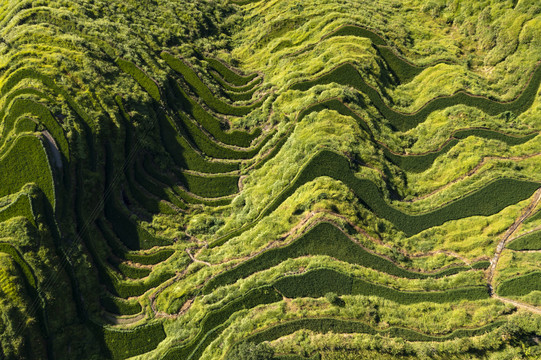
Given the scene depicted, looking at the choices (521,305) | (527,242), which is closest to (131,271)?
(521,305)

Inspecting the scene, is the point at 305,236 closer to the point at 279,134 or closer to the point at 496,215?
the point at 279,134

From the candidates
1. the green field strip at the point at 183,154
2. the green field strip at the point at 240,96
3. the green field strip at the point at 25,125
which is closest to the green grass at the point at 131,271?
the green field strip at the point at 183,154

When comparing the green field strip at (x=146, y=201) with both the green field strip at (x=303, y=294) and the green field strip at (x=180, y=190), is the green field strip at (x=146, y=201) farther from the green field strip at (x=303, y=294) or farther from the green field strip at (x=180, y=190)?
the green field strip at (x=303, y=294)

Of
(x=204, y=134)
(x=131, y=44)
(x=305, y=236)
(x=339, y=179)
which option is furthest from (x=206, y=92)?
(x=305, y=236)

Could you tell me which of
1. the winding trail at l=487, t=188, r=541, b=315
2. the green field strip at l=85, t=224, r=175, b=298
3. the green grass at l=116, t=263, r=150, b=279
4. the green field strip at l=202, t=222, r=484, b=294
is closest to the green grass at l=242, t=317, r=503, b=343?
the winding trail at l=487, t=188, r=541, b=315

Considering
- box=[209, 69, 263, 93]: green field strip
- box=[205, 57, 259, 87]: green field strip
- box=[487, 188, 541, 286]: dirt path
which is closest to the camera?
box=[487, 188, 541, 286]: dirt path

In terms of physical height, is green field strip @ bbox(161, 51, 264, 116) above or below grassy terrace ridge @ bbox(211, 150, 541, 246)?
above

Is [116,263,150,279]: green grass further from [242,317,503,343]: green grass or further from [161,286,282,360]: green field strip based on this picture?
[242,317,503,343]: green grass

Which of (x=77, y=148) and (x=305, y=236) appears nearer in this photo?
(x=305, y=236)

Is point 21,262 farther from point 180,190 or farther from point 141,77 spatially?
point 141,77
